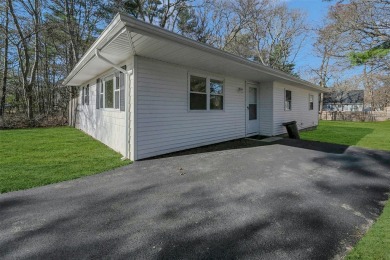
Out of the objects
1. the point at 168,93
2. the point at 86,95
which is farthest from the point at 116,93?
the point at 86,95

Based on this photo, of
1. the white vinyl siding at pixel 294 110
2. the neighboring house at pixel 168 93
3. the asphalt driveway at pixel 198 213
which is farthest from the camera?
the white vinyl siding at pixel 294 110

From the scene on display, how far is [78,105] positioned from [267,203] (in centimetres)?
1195

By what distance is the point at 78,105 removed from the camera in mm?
11766

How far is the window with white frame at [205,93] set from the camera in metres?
6.34

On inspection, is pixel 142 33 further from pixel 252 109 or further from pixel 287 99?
pixel 287 99

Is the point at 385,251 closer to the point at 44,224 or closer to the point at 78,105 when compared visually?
the point at 44,224

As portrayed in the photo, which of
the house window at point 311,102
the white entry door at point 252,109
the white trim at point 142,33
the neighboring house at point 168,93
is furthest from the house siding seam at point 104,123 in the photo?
the house window at point 311,102

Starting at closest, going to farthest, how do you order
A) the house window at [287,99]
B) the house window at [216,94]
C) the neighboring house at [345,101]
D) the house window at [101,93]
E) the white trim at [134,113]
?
1. the white trim at [134,113]
2. the house window at [216,94]
3. the house window at [101,93]
4. the house window at [287,99]
5. the neighboring house at [345,101]

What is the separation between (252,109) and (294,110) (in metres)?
2.99

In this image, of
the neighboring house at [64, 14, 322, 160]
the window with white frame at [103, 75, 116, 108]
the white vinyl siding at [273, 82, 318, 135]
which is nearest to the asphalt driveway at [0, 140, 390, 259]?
the neighboring house at [64, 14, 322, 160]

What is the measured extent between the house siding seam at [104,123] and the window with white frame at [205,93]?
6.68ft

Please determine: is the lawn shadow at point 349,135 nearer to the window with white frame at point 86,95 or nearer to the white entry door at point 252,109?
the white entry door at point 252,109

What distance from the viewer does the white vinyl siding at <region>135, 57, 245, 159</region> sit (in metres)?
5.04

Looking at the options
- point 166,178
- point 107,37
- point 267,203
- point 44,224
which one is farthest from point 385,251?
point 107,37
